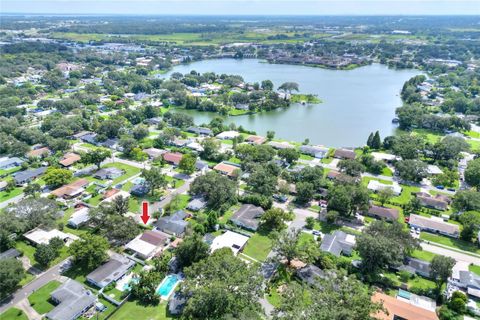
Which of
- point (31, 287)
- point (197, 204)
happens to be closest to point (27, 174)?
point (31, 287)

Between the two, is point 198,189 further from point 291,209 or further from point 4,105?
point 4,105

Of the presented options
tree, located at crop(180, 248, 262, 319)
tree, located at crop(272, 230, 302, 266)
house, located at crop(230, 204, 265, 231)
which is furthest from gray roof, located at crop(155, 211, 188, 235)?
tree, located at crop(272, 230, 302, 266)

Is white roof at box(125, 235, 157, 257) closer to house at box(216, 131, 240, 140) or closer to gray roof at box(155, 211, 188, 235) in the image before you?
gray roof at box(155, 211, 188, 235)

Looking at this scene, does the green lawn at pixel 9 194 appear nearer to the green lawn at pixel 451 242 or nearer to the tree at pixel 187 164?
the tree at pixel 187 164

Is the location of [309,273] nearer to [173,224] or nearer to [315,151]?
[173,224]

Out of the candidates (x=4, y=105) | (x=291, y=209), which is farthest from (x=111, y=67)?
(x=291, y=209)

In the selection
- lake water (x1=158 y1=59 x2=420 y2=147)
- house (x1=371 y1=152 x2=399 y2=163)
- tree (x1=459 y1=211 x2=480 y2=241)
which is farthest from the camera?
lake water (x1=158 y1=59 x2=420 y2=147)
